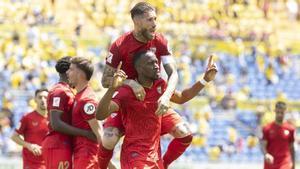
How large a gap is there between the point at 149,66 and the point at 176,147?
1433 millimetres

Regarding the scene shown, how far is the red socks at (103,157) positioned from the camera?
34.2ft

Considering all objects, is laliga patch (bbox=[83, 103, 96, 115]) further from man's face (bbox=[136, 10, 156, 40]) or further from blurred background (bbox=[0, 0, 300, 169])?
blurred background (bbox=[0, 0, 300, 169])

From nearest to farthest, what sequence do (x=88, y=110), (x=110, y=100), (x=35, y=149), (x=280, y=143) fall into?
(x=110, y=100), (x=88, y=110), (x=35, y=149), (x=280, y=143)

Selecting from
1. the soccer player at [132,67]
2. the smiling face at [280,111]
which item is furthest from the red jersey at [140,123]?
the smiling face at [280,111]

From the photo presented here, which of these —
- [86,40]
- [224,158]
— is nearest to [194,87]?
[224,158]

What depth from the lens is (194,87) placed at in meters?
10.6

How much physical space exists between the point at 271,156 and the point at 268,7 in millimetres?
23827

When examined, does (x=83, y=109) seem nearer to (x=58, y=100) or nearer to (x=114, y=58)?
(x=58, y=100)

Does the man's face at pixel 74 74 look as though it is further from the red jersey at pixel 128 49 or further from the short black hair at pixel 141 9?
the short black hair at pixel 141 9

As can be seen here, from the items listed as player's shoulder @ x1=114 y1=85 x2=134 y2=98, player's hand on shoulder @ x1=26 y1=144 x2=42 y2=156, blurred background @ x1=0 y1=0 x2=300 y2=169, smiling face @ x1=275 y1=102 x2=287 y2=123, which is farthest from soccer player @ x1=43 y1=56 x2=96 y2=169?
blurred background @ x1=0 y1=0 x2=300 y2=169

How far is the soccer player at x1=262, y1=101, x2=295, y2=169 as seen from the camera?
15.8 metres

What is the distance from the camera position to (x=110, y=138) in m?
10.4

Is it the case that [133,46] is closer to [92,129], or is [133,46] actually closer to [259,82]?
[92,129]

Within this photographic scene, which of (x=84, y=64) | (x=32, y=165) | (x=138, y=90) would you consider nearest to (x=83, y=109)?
(x=84, y=64)
